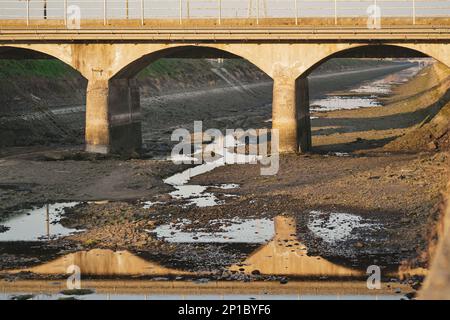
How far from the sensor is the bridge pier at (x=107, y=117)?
160 feet

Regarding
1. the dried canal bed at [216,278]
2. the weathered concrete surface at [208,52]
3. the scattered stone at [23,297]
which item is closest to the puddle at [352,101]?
the weathered concrete surface at [208,52]

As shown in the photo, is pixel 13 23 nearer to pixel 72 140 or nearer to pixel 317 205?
pixel 72 140

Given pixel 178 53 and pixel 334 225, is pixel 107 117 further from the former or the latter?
pixel 334 225

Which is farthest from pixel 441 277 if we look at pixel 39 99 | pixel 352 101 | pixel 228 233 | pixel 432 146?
pixel 352 101

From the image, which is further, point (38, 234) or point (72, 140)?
point (72, 140)

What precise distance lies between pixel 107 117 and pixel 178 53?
746 cm

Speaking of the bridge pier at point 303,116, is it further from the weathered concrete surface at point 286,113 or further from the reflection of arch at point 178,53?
the reflection of arch at point 178,53

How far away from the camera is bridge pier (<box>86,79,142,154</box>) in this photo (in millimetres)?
48906

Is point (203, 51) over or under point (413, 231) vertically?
over

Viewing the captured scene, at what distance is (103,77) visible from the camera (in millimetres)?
48938

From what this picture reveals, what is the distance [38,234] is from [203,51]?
26.6 metres
